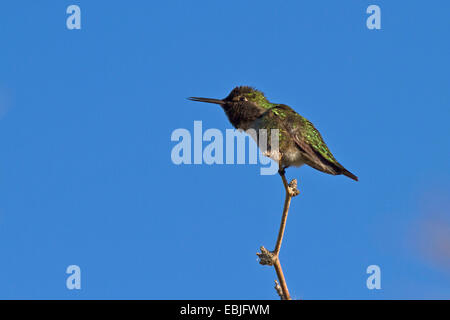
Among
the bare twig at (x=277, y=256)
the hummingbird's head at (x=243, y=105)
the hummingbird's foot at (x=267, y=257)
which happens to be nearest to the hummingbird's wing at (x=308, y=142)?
the hummingbird's head at (x=243, y=105)

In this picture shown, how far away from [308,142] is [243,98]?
4.50ft

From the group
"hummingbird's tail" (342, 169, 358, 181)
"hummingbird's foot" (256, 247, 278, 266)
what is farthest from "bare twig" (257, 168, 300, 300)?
"hummingbird's tail" (342, 169, 358, 181)

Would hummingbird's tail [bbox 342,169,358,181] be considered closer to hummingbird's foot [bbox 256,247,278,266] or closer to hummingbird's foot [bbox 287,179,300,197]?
hummingbird's foot [bbox 287,179,300,197]

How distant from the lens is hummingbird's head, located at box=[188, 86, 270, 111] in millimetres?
10039

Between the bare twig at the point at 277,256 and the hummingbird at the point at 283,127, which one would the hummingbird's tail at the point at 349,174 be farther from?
the bare twig at the point at 277,256

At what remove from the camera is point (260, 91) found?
1026cm

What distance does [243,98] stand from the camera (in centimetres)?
1008

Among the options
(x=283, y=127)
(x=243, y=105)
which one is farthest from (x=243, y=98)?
(x=283, y=127)

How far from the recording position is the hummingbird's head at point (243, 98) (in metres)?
10.0

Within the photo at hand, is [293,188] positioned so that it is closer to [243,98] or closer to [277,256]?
[277,256]
